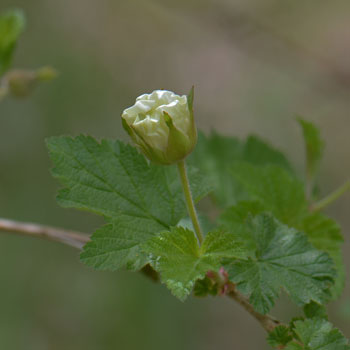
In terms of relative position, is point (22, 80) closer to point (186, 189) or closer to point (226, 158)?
point (226, 158)

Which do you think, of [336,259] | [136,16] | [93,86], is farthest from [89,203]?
→ [136,16]

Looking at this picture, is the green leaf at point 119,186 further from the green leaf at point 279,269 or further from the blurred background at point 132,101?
the blurred background at point 132,101

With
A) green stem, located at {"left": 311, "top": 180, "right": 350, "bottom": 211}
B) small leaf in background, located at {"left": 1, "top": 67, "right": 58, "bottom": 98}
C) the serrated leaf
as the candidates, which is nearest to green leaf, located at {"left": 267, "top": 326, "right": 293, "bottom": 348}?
the serrated leaf

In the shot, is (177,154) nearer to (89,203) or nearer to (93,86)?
(89,203)

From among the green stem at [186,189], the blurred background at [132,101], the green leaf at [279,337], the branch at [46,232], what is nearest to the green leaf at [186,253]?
the green stem at [186,189]

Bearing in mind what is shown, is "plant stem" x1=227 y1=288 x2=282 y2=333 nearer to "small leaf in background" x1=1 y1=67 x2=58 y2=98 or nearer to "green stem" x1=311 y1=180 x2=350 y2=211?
"green stem" x1=311 y1=180 x2=350 y2=211
